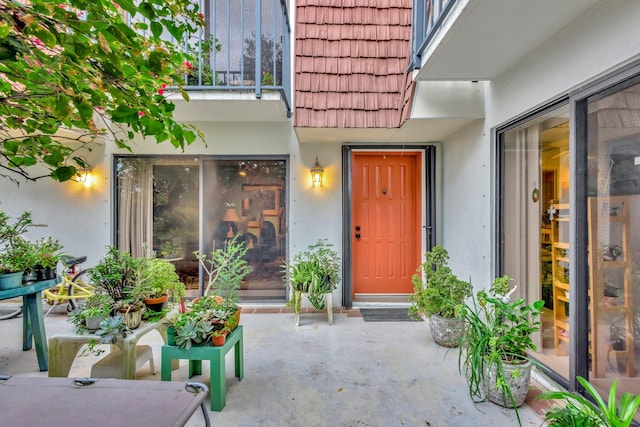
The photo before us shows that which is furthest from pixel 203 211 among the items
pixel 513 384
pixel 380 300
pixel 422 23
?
pixel 513 384

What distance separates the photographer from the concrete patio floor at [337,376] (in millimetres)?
1913

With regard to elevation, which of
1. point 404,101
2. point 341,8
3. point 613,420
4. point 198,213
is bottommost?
point 613,420

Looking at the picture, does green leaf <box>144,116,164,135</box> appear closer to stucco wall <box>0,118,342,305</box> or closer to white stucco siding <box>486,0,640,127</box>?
white stucco siding <box>486,0,640,127</box>

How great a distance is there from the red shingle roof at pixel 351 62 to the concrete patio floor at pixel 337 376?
2.23 metres

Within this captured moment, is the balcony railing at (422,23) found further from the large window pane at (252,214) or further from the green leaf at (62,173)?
the green leaf at (62,173)

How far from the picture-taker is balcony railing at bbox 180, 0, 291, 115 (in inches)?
132

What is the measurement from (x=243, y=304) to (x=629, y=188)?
3.90 metres

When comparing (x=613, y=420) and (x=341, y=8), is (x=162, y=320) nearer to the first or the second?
(x=613, y=420)

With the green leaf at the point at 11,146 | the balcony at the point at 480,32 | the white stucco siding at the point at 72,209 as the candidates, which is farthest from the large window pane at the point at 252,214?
the green leaf at the point at 11,146

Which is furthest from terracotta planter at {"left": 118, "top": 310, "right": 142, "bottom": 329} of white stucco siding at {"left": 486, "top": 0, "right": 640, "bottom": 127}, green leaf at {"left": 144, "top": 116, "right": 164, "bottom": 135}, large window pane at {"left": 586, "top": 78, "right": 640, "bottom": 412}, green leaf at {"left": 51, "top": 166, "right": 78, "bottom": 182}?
white stucco siding at {"left": 486, "top": 0, "right": 640, "bottom": 127}

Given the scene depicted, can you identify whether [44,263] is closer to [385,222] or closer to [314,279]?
[314,279]

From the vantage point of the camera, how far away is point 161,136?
121 cm

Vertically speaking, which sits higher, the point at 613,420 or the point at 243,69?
the point at 243,69

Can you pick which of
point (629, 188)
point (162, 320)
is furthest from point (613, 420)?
point (162, 320)
